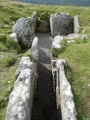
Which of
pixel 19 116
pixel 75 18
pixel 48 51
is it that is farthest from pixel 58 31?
pixel 19 116

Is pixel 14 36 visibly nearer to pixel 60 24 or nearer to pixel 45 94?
pixel 60 24

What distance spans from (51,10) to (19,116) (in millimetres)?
45611

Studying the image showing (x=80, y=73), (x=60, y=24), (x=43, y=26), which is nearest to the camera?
(x=80, y=73)

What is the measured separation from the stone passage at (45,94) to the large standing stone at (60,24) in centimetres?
982

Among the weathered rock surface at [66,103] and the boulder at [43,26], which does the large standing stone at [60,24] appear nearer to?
the boulder at [43,26]

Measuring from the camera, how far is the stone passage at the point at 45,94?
1006 inches

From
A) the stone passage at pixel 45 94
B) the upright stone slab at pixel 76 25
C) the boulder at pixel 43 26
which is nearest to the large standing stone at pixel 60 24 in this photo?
the upright stone slab at pixel 76 25

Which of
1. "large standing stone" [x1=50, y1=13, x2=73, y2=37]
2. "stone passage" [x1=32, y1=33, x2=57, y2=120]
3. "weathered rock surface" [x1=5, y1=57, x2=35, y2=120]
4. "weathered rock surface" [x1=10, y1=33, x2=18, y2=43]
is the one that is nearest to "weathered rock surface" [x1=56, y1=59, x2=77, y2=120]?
"weathered rock surface" [x1=5, y1=57, x2=35, y2=120]

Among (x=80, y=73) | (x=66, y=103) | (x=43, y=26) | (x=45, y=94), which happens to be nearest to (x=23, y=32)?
(x=45, y=94)

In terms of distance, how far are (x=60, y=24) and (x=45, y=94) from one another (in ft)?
72.5

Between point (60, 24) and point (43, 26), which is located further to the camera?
point (43, 26)

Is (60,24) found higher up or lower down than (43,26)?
higher up

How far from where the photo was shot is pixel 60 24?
4791 cm

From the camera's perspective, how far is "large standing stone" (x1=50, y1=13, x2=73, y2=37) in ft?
156
